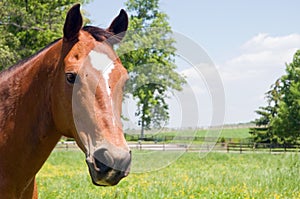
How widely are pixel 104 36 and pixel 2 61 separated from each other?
18.8 m

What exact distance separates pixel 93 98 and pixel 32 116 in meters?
0.58

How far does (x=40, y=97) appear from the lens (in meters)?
2.80

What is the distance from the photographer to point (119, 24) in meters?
2.99

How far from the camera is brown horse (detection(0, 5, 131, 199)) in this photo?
2344 mm

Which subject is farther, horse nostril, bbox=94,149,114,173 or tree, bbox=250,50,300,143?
tree, bbox=250,50,300,143

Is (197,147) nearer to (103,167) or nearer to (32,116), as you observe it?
(32,116)

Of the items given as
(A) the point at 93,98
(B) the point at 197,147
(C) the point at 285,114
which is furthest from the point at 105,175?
(C) the point at 285,114

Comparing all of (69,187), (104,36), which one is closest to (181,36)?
(104,36)

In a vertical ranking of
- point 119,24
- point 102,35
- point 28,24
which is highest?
point 28,24

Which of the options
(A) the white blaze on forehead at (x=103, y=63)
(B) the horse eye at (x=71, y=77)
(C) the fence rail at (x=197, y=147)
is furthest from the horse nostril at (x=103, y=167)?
(C) the fence rail at (x=197, y=147)

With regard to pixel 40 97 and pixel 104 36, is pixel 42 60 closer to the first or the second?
pixel 40 97

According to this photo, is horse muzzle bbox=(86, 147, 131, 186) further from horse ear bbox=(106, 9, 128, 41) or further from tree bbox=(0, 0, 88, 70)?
tree bbox=(0, 0, 88, 70)

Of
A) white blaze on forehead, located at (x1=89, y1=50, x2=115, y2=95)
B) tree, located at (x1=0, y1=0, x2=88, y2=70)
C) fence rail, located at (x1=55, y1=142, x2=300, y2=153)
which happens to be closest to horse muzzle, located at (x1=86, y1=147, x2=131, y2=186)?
white blaze on forehead, located at (x1=89, y1=50, x2=115, y2=95)

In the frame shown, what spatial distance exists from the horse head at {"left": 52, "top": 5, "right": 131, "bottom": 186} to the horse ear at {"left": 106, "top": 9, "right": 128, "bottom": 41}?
0.20 meters
